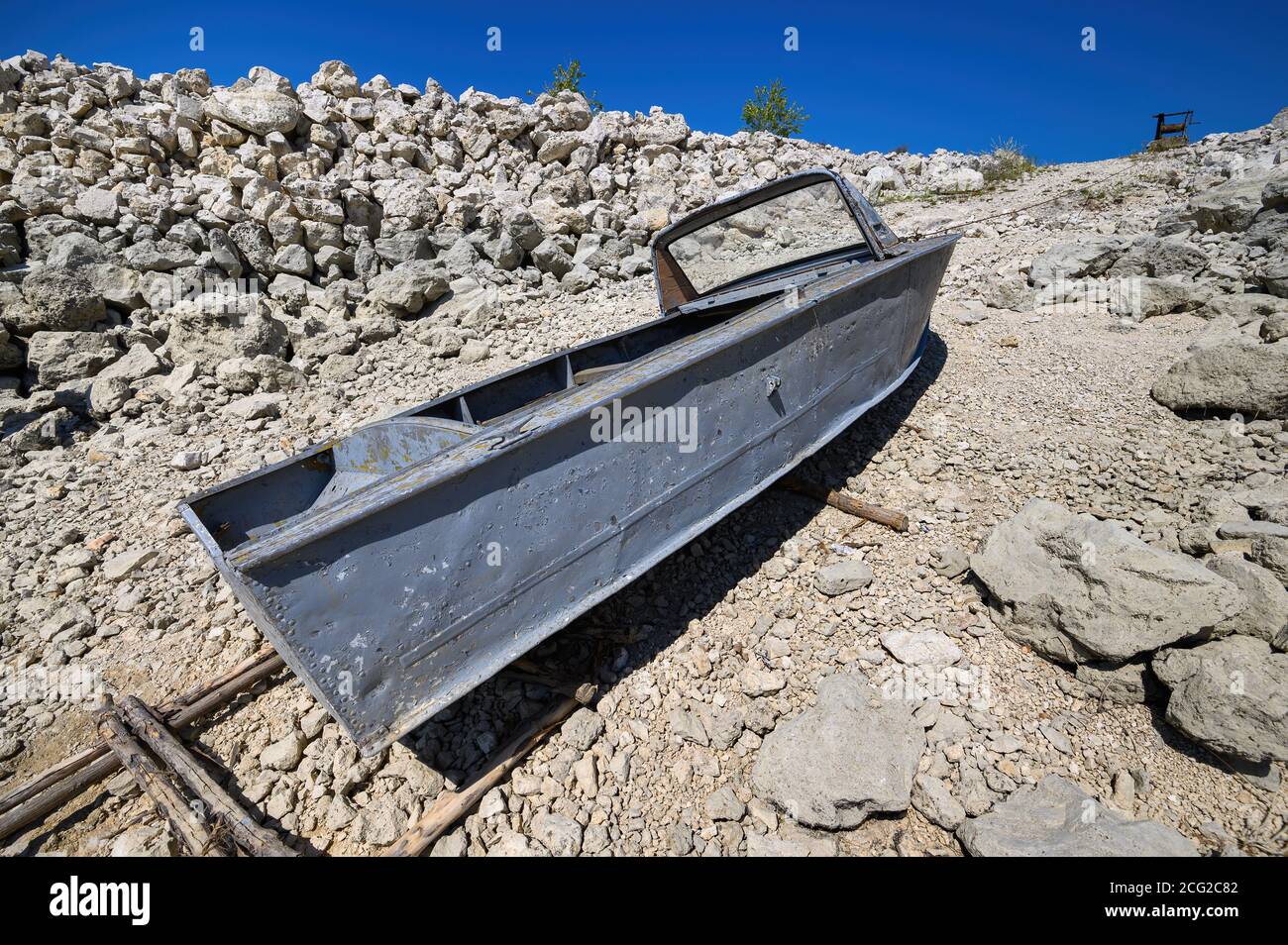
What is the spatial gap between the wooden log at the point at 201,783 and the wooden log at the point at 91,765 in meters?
0.10

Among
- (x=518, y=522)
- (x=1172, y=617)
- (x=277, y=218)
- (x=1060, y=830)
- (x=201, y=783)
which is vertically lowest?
(x=1060, y=830)

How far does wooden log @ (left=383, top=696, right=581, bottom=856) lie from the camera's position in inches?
86.0

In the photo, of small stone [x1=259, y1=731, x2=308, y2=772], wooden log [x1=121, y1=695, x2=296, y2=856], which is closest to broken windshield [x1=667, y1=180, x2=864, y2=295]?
small stone [x1=259, y1=731, x2=308, y2=772]

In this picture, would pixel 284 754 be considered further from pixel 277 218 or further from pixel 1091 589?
pixel 277 218

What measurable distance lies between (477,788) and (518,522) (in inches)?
45.9

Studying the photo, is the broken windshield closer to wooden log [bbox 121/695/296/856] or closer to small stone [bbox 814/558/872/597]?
small stone [bbox 814/558/872/597]

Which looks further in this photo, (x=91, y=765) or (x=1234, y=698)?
(x=91, y=765)

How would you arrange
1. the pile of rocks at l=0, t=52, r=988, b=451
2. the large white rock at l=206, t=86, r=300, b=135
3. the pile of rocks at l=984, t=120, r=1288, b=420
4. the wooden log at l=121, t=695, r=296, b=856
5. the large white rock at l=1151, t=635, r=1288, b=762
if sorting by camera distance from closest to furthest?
the large white rock at l=1151, t=635, r=1288, b=762
the wooden log at l=121, t=695, r=296, b=856
the pile of rocks at l=984, t=120, r=1288, b=420
the pile of rocks at l=0, t=52, r=988, b=451
the large white rock at l=206, t=86, r=300, b=135

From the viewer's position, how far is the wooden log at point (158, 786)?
220cm

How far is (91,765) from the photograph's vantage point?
8.56 feet

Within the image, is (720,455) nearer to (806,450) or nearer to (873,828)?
(806,450)

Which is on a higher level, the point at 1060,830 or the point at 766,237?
the point at 766,237

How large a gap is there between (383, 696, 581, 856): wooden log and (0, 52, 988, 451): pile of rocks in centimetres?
464

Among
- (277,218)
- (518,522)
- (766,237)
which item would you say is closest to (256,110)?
(277,218)
